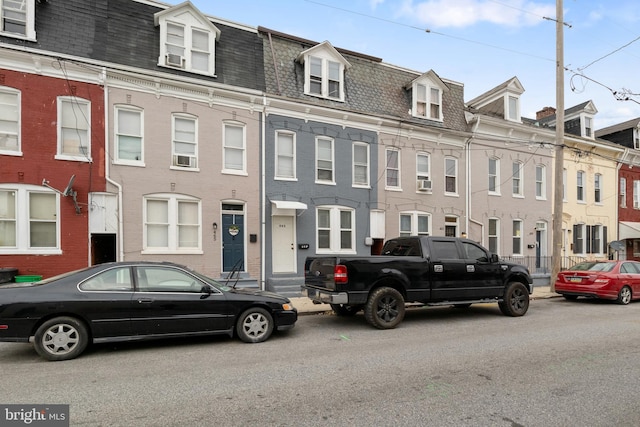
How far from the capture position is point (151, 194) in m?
11.9

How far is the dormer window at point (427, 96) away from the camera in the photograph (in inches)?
648

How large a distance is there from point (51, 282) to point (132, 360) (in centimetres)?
181

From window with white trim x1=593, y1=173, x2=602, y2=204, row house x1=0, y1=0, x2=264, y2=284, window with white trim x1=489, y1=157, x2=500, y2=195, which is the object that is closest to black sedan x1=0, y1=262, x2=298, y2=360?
row house x1=0, y1=0, x2=264, y2=284

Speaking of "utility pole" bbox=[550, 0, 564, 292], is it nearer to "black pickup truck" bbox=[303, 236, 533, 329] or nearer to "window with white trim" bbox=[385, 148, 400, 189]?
"black pickup truck" bbox=[303, 236, 533, 329]

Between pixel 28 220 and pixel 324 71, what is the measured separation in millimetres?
10670

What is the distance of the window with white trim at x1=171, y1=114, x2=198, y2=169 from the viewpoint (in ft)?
40.3

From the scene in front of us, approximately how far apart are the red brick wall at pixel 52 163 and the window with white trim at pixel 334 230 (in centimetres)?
719

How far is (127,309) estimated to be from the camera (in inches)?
242

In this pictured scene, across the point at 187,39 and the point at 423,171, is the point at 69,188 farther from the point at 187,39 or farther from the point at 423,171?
the point at 423,171

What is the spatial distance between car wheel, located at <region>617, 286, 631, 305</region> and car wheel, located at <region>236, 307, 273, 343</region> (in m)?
11.3

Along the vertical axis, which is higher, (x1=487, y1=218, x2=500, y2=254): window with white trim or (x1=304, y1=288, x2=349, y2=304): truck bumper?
(x1=487, y1=218, x2=500, y2=254): window with white trim

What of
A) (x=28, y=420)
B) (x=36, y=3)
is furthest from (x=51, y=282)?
(x=36, y=3)

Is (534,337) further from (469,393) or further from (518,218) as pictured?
(518,218)

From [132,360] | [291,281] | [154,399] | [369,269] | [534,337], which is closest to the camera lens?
[154,399]
